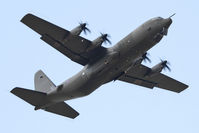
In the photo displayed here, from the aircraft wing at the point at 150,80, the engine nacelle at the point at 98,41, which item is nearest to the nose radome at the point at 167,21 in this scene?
the engine nacelle at the point at 98,41

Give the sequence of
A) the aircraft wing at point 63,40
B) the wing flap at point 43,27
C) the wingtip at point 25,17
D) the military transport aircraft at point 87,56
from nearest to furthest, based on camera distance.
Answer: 1. the wingtip at point 25,17
2. the wing flap at point 43,27
3. the military transport aircraft at point 87,56
4. the aircraft wing at point 63,40

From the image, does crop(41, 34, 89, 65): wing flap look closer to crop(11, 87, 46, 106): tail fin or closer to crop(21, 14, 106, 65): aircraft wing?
crop(21, 14, 106, 65): aircraft wing

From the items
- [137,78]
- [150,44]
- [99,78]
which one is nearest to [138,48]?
[150,44]

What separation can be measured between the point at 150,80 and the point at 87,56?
10125 mm

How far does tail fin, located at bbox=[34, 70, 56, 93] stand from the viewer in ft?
168

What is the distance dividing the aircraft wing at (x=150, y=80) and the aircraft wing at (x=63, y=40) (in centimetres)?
621

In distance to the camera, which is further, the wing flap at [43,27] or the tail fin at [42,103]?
the tail fin at [42,103]

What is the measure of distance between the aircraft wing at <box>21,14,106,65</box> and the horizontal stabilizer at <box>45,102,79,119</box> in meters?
5.57

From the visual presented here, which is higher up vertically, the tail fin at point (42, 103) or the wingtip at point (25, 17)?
the wingtip at point (25, 17)

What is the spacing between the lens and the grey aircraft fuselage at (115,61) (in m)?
44.2

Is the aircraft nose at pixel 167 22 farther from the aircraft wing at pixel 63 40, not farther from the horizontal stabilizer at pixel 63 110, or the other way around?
the horizontal stabilizer at pixel 63 110

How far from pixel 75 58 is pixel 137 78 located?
8.89m

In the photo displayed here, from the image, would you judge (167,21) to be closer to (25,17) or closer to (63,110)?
(25,17)

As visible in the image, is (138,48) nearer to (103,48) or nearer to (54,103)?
(103,48)
